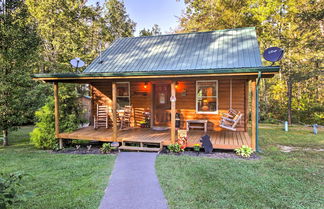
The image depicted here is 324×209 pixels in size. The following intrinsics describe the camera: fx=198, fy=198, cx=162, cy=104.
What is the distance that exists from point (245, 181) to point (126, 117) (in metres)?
5.28

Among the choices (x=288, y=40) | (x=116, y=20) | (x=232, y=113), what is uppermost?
(x=116, y=20)

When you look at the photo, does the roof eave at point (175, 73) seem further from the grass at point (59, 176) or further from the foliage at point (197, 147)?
the grass at point (59, 176)

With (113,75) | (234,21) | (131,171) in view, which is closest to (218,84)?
(113,75)

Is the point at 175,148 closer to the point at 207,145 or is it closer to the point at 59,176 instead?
the point at 207,145

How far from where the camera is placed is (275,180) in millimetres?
3691

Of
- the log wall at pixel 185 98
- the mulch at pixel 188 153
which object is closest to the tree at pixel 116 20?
the log wall at pixel 185 98

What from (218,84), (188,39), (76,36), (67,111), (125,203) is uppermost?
(76,36)

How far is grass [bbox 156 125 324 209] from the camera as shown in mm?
2938

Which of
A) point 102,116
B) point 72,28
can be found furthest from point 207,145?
point 72,28

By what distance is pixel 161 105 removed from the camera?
26.6 feet

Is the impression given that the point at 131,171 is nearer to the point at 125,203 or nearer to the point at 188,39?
the point at 125,203

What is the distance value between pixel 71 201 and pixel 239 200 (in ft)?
8.30

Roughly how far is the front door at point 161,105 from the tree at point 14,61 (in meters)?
4.82

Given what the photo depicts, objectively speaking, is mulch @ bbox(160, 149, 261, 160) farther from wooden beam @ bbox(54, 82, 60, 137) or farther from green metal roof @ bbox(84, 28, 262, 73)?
wooden beam @ bbox(54, 82, 60, 137)
